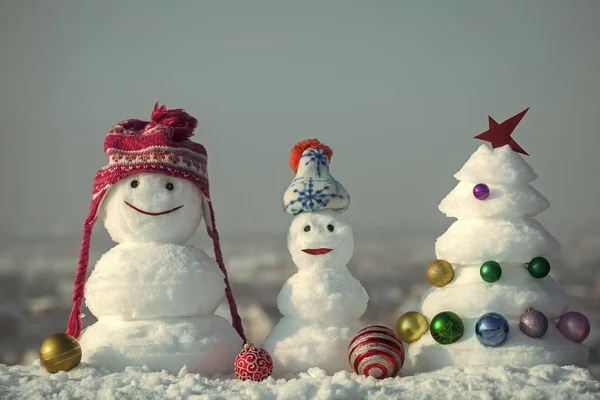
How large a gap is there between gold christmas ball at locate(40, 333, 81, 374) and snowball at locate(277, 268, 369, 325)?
539mm

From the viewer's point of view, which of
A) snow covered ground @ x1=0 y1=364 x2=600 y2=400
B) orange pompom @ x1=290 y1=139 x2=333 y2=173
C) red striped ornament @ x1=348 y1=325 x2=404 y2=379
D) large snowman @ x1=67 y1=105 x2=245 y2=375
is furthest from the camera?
orange pompom @ x1=290 y1=139 x2=333 y2=173

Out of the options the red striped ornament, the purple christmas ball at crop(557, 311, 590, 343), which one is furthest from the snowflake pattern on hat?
the purple christmas ball at crop(557, 311, 590, 343)

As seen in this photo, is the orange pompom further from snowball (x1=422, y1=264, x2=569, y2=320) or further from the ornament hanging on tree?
the ornament hanging on tree

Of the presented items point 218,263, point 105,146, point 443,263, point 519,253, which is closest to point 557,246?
point 519,253

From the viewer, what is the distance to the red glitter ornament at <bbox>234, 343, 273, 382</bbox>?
1839 mm

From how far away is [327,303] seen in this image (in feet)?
6.45

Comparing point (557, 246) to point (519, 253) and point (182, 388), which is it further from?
point (182, 388)

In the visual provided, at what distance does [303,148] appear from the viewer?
215 cm

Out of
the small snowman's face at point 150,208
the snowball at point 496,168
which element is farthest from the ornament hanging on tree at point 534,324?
the small snowman's face at point 150,208

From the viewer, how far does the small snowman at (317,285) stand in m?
1.95

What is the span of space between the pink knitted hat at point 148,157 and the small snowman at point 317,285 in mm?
250

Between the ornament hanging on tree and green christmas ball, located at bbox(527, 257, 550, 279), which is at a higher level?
green christmas ball, located at bbox(527, 257, 550, 279)

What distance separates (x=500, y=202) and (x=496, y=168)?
0.31 ft

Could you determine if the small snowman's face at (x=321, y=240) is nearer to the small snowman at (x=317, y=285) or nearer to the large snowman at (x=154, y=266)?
the small snowman at (x=317, y=285)
